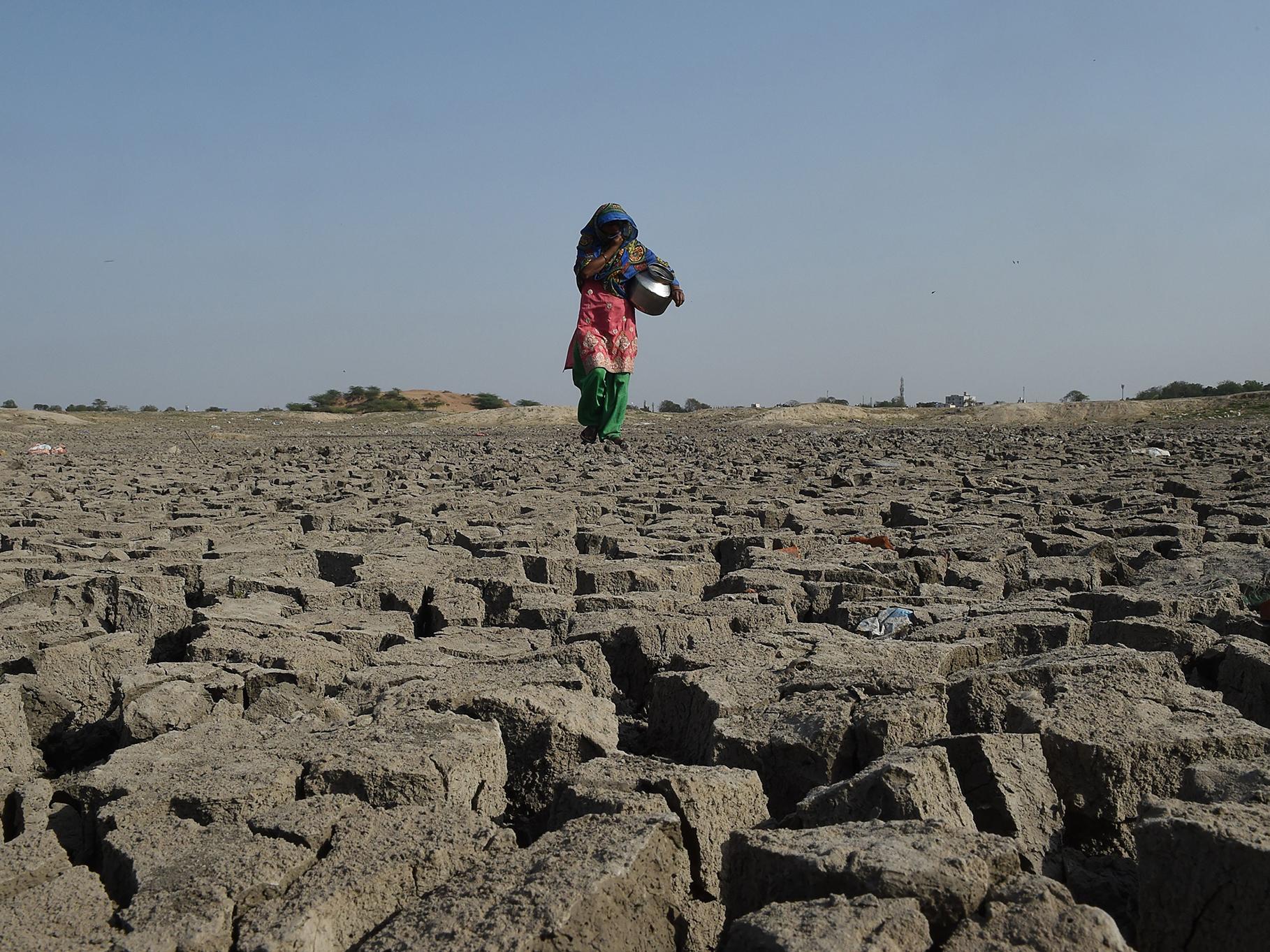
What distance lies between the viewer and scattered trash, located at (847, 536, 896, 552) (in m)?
5.26

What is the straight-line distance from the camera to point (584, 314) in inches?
463

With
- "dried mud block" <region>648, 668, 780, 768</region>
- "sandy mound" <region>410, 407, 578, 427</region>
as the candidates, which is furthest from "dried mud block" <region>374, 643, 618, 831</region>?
"sandy mound" <region>410, 407, 578, 427</region>

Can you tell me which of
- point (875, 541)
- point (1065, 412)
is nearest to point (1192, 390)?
point (1065, 412)

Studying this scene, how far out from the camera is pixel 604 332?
11781 millimetres

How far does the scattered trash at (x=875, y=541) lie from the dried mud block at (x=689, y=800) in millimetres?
3213

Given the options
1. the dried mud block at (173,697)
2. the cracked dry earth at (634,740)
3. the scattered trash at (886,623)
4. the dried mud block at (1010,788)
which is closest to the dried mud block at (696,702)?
the cracked dry earth at (634,740)

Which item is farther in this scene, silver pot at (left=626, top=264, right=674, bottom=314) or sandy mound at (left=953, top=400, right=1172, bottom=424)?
sandy mound at (left=953, top=400, right=1172, bottom=424)

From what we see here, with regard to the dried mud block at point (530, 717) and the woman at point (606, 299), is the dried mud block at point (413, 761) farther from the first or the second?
the woman at point (606, 299)

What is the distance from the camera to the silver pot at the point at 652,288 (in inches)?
459

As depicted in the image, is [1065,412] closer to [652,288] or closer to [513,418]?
[513,418]

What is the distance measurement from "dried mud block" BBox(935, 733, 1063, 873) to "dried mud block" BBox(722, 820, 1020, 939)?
320 mm

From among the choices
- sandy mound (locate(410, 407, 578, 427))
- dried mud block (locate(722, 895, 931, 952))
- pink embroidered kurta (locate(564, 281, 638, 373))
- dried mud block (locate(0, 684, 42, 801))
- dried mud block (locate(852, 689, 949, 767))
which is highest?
pink embroidered kurta (locate(564, 281, 638, 373))

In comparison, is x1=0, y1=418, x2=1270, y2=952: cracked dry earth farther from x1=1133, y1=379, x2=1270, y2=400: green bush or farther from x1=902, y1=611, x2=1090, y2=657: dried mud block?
x1=1133, y1=379, x2=1270, y2=400: green bush

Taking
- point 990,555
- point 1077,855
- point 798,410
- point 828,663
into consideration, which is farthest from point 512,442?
point 1077,855
